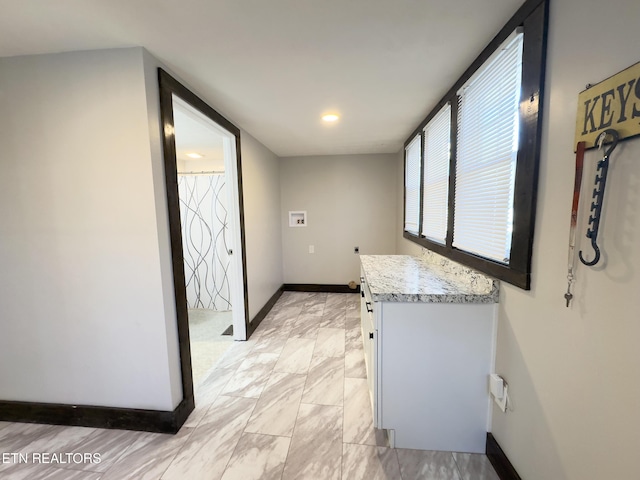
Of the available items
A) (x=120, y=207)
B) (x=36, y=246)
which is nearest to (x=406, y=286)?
(x=120, y=207)

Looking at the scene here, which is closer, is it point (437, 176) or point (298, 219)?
point (437, 176)

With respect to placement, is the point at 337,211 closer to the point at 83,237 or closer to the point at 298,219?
the point at 298,219

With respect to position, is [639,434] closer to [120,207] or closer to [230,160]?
[120,207]

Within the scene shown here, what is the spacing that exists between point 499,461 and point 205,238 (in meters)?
3.43

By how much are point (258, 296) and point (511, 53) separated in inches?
113

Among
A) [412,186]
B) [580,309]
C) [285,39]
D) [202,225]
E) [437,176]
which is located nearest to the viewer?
[580,309]

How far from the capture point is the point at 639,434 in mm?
663

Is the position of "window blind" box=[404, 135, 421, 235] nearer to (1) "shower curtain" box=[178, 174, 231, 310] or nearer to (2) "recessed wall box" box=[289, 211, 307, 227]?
(2) "recessed wall box" box=[289, 211, 307, 227]

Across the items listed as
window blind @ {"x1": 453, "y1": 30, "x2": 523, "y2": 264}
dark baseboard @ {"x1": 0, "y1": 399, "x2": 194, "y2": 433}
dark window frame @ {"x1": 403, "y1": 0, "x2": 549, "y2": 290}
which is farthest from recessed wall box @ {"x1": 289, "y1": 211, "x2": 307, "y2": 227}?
dark window frame @ {"x1": 403, "y1": 0, "x2": 549, "y2": 290}

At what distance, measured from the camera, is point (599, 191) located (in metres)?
0.73

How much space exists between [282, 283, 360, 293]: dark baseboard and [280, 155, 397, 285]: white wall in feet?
0.25

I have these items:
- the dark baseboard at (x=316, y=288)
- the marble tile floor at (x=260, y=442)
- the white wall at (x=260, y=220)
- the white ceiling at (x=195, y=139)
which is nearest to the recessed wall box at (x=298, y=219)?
the white wall at (x=260, y=220)

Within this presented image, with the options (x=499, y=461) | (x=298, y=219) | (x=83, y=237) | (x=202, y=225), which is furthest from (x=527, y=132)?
(x=202, y=225)

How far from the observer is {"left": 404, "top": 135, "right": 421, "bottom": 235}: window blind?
267 centimetres
